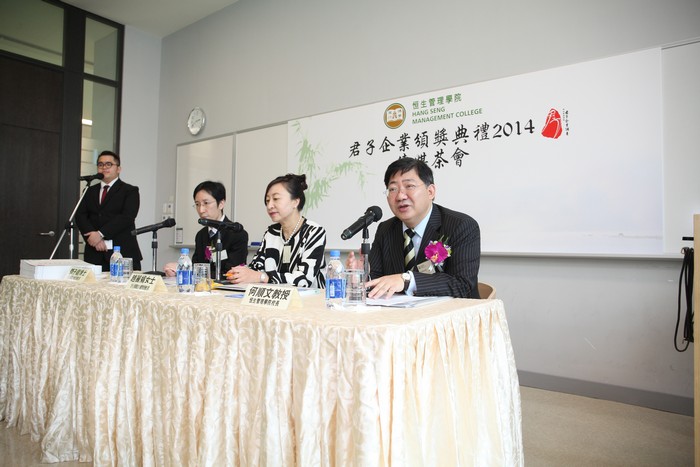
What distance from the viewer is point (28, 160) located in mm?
4492

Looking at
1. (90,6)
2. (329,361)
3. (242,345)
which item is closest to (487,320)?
(329,361)

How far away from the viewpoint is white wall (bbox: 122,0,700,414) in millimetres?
2471

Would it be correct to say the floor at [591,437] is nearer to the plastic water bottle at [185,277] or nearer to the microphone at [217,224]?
the plastic water bottle at [185,277]

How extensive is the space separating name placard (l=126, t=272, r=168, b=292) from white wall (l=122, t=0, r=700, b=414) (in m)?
2.13

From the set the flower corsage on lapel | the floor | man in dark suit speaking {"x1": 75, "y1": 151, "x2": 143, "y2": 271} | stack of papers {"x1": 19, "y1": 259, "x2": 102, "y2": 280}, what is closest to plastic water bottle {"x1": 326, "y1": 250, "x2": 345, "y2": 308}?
the flower corsage on lapel

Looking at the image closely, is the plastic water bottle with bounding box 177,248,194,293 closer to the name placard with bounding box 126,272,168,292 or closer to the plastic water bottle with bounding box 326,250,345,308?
the name placard with bounding box 126,272,168,292

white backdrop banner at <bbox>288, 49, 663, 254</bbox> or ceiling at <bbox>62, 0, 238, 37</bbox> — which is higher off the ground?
ceiling at <bbox>62, 0, 238, 37</bbox>

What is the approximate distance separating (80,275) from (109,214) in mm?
1730

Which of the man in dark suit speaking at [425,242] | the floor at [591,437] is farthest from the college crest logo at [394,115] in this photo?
the floor at [591,437]

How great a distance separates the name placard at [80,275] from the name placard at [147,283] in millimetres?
343

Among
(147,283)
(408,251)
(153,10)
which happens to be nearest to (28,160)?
(153,10)

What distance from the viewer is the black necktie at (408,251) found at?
1.89 meters

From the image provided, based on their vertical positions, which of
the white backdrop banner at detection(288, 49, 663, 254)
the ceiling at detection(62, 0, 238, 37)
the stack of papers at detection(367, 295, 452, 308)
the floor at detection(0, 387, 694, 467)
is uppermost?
the ceiling at detection(62, 0, 238, 37)

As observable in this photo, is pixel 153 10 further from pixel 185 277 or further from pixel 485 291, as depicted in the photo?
pixel 485 291
